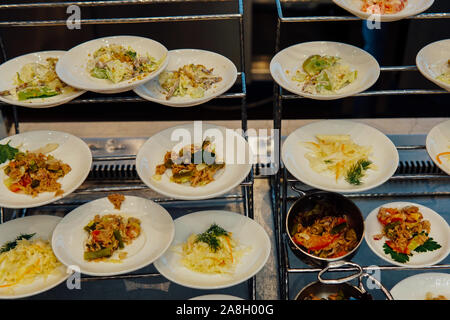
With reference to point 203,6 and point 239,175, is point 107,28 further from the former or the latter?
point 239,175

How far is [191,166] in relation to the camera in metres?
1.90

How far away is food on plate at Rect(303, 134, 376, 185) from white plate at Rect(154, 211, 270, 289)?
1.25ft

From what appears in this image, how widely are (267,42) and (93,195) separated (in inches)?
110

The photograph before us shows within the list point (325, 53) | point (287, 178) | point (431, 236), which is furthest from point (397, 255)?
point (325, 53)

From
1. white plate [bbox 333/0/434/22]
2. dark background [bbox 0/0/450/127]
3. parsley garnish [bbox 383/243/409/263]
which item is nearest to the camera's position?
white plate [bbox 333/0/434/22]

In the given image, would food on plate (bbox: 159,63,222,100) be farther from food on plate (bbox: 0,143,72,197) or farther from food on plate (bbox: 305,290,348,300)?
food on plate (bbox: 305,290,348,300)

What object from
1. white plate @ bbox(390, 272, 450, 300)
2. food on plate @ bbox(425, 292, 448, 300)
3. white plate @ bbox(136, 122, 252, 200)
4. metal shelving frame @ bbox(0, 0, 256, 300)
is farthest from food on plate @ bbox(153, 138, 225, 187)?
food on plate @ bbox(425, 292, 448, 300)

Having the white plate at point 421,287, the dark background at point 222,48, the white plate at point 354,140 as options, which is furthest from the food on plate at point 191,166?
the dark background at point 222,48

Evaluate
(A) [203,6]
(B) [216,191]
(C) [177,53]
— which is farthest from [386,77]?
(B) [216,191]

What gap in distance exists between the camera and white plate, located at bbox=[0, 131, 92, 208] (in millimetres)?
1831

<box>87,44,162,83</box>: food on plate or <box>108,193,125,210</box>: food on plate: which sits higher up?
<box>87,44,162,83</box>: food on plate

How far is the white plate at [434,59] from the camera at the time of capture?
1974mm

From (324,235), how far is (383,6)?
0.97 meters

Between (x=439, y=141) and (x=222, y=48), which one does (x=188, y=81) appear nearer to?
(x=439, y=141)
